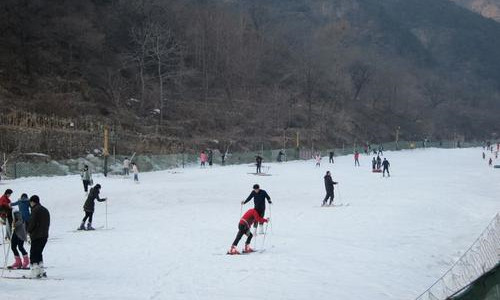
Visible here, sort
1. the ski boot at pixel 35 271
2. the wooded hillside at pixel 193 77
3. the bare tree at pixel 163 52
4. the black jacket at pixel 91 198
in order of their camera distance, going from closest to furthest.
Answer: the ski boot at pixel 35 271
the black jacket at pixel 91 198
the wooded hillside at pixel 193 77
the bare tree at pixel 163 52

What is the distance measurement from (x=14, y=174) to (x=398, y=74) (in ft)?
457

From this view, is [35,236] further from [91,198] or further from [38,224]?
[91,198]

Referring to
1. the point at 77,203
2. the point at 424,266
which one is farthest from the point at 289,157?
the point at 424,266

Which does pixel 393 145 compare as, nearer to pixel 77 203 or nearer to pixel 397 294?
pixel 77 203

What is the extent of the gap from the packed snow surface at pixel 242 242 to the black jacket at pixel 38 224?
0.96 m

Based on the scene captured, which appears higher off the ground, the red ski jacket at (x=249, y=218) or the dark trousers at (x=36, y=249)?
the red ski jacket at (x=249, y=218)

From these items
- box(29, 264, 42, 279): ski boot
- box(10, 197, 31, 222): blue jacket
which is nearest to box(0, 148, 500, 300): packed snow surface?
box(29, 264, 42, 279): ski boot

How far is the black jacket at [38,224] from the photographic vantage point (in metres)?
12.4

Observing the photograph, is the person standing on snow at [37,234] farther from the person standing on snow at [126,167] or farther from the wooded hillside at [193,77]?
the wooded hillside at [193,77]

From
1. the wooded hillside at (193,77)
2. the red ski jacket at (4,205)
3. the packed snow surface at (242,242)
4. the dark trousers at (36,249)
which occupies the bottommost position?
the packed snow surface at (242,242)

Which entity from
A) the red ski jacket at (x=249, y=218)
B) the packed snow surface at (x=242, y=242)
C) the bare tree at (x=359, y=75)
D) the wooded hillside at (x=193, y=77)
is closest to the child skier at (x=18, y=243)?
the packed snow surface at (x=242, y=242)

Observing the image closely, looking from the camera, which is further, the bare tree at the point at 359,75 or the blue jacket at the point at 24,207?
the bare tree at the point at 359,75

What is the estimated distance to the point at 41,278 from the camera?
12648 millimetres

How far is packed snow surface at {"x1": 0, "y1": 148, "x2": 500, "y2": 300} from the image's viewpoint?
41.0 ft
